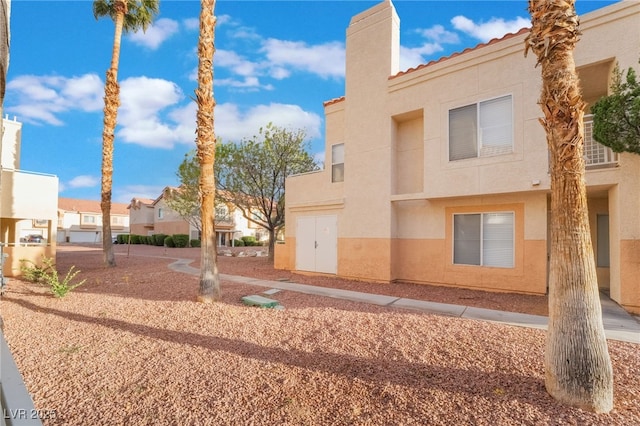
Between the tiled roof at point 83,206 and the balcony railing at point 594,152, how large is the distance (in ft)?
219

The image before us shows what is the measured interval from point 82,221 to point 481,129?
65051 millimetres

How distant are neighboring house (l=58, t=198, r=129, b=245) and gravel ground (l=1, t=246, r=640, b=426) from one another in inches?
2216

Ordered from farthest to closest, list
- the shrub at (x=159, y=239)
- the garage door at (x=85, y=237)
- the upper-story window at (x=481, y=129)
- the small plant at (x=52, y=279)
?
the garage door at (x=85, y=237) < the shrub at (x=159, y=239) < the upper-story window at (x=481, y=129) < the small plant at (x=52, y=279)

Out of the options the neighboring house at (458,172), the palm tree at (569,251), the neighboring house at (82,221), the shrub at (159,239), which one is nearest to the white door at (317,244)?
the neighboring house at (458,172)

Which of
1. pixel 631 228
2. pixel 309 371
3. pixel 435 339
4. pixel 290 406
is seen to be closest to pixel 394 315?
pixel 435 339

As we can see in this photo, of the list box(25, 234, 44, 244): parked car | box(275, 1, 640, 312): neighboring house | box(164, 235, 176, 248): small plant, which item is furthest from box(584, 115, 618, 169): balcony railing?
box(25, 234, 44, 244): parked car

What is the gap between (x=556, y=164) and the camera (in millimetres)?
3883

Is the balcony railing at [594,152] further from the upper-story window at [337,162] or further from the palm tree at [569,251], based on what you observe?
the upper-story window at [337,162]

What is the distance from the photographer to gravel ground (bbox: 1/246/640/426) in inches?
137

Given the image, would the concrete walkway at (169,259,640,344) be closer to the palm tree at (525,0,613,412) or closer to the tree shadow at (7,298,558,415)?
the tree shadow at (7,298,558,415)

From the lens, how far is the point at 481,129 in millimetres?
10312

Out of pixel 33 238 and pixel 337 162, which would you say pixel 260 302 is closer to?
pixel 337 162

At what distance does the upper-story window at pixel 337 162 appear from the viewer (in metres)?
13.7

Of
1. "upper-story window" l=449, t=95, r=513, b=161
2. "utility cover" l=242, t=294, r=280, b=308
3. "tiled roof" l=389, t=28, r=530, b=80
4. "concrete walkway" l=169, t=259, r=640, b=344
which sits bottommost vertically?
"concrete walkway" l=169, t=259, r=640, b=344
